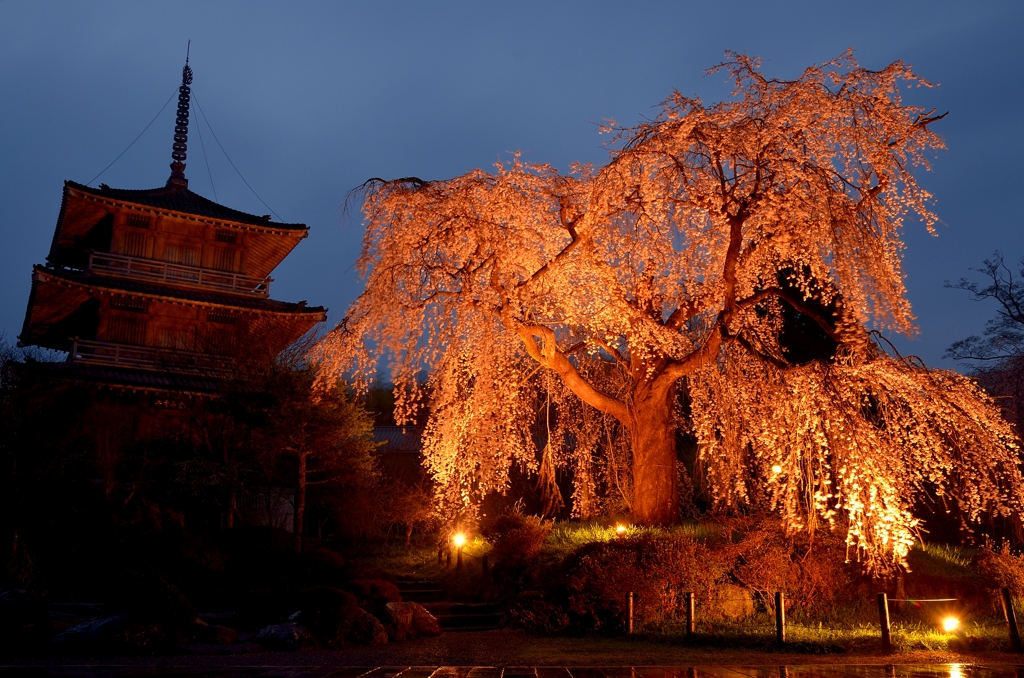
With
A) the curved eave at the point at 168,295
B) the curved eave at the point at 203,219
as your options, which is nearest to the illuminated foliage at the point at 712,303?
the curved eave at the point at 168,295

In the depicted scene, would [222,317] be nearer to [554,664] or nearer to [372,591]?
[372,591]

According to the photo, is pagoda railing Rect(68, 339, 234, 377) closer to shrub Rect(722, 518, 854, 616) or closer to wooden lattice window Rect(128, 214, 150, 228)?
wooden lattice window Rect(128, 214, 150, 228)

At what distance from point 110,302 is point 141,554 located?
33.2 feet

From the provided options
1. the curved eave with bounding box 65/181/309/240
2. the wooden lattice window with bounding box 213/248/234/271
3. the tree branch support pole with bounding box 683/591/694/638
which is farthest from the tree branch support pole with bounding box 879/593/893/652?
the wooden lattice window with bounding box 213/248/234/271

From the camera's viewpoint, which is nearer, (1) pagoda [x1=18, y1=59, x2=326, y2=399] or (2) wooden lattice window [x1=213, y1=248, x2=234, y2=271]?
(1) pagoda [x1=18, y1=59, x2=326, y2=399]

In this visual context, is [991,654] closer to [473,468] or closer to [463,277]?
[473,468]

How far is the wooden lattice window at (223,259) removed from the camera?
23.3 meters

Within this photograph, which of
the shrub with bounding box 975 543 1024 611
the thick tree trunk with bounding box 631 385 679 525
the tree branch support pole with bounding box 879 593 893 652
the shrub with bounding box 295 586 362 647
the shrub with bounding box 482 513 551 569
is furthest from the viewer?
the shrub with bounding box 482 513 551 569

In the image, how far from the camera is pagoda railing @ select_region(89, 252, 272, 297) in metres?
21.3

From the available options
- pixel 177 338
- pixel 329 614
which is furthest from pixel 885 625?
pixel 177 338

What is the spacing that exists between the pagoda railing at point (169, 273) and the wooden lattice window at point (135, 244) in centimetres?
55

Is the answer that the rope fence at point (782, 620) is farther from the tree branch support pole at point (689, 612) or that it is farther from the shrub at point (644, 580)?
the shrub at point (644, 580)

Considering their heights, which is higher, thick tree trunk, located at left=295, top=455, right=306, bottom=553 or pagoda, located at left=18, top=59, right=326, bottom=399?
pagoda, located at left=18, top=59, right=326, bottom=399

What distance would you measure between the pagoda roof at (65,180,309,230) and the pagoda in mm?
37
